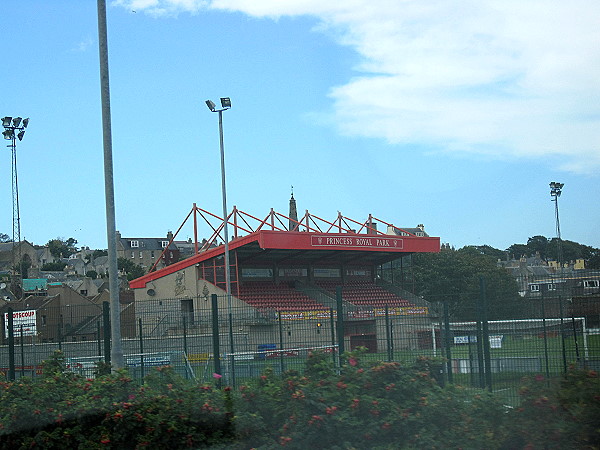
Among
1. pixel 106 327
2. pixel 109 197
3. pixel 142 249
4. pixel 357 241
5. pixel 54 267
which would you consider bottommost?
pixel 106 327

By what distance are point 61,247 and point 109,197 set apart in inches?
7218

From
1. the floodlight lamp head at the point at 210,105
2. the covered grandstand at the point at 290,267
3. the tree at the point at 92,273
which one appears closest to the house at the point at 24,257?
the tree at the point at 92,273

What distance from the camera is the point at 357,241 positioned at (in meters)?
48.5

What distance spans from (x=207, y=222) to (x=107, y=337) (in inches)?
1218

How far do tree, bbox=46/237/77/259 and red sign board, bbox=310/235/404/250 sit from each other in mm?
145474

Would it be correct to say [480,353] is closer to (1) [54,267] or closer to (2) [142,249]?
(2) [142,249]

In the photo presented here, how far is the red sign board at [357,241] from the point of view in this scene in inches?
1836

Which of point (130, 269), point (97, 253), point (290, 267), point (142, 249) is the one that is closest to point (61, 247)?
point (97, 253)

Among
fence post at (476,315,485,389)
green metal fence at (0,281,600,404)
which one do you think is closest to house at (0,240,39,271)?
green metal fence at (0,281,600,404)

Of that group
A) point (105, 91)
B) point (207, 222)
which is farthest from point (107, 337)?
point (207, 222)

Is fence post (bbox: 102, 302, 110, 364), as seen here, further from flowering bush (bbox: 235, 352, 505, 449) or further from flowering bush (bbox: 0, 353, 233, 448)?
flowering bush (bbox: 235, 352, 505, 449)

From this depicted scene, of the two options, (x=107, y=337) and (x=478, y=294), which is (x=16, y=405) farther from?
(x=478, y=294)

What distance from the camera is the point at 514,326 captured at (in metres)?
14.6

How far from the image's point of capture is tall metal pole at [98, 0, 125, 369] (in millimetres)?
13406
